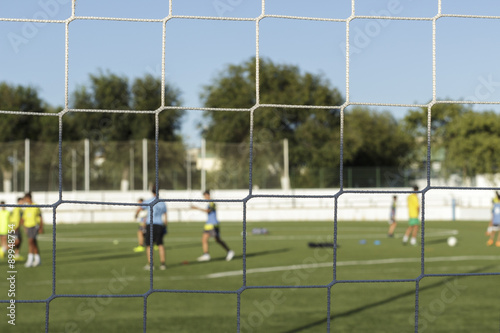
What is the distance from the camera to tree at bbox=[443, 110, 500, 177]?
33.8 metres

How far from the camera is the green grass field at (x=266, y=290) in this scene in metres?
7.13

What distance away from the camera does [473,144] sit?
35.7 m

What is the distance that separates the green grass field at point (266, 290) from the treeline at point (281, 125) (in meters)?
17.4

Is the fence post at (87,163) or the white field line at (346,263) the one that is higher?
the fence post at (87,163)

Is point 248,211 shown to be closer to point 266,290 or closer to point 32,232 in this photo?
point 32,232

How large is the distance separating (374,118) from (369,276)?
37.4 metres

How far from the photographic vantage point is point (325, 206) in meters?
30.5

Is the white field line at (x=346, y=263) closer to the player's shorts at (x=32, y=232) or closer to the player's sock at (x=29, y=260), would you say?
the player's shorts at (x=32, y=232)

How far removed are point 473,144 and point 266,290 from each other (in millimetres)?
28660

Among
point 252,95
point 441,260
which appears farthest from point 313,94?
point 441,260

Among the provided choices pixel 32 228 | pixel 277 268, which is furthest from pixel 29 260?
pixel 277 268

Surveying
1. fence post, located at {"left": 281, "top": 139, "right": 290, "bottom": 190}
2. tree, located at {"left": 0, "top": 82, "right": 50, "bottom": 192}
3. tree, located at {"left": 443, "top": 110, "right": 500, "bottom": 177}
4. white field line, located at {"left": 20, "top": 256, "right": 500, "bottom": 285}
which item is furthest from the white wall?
white field line, located at {"left": 20, "top": 256, "right": 500, "bottom": 285}

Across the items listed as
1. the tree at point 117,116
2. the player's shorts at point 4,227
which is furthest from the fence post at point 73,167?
the player's shorts at point 4,227

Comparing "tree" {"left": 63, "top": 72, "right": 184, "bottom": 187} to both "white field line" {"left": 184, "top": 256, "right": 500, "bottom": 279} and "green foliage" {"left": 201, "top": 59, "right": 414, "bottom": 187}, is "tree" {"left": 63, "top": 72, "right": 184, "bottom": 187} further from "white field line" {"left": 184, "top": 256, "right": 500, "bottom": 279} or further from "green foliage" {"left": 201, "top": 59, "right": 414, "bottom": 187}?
"white field line" {"left": 184, "top": 256, "right": 500, "bottom": 279}
